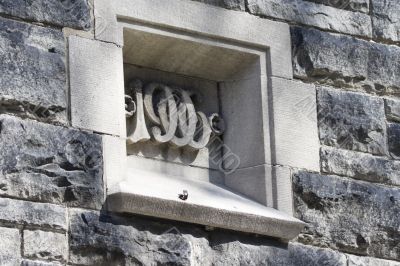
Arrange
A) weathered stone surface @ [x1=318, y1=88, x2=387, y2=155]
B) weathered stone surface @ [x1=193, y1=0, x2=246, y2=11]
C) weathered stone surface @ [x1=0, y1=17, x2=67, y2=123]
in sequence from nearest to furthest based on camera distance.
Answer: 1. weathered stone surface @ [x1=0, y1=17, x2=67, y2=123]
2. weathered stone surface @ [x1=193, y1=0, x2=246, y2=11]
3. weathered stone surface @ [x1=318, y1=88, x2=387, y2=155]

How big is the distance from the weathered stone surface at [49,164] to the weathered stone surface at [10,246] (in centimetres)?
17

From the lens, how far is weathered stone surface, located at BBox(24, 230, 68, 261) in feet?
21.2

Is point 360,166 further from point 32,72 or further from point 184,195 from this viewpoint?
point 32,72

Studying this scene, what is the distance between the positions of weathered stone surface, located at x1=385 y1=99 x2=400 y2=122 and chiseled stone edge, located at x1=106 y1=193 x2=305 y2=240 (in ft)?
2.95

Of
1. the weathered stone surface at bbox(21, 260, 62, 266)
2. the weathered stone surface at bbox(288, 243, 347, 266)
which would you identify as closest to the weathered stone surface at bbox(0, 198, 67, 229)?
the weathered stone surface at bbox(21, 260, 62, 266)

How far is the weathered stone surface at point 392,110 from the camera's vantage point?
775 centimetres

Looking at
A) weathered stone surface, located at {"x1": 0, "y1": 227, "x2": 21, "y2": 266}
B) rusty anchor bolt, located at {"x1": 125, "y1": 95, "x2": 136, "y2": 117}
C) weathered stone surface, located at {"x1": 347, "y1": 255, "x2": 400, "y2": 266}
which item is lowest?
weathered stone surface, located at {"x1": 0, "y1": 227, "x2": 21, "y2": 266}

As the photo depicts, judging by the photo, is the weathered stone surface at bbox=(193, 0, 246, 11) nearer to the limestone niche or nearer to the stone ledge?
the limestone niche

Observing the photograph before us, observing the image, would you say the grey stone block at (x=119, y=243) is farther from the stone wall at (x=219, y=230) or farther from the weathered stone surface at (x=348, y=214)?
the weathered stone surface at (x=348, y=214)

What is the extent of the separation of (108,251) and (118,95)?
714 millimetres

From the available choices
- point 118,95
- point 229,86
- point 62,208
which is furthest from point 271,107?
point 62,208

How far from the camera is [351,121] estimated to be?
25.0 feet

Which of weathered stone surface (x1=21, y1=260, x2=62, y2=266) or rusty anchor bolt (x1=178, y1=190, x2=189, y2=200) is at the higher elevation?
rusty anchor bolt (x1=178, y1=190, x2=189, y2=200)

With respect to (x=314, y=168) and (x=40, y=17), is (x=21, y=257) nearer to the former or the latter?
(x=40, y=17)
